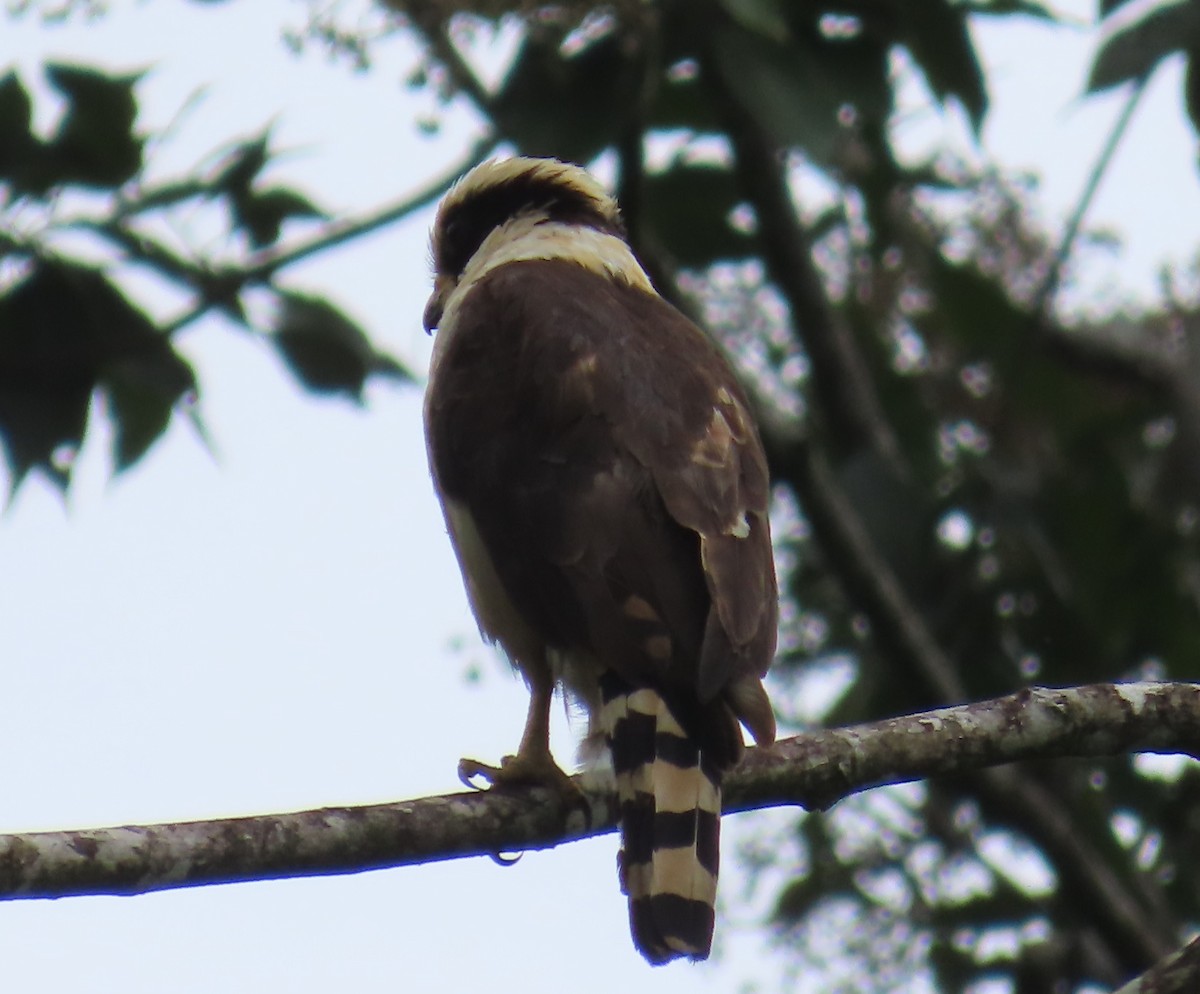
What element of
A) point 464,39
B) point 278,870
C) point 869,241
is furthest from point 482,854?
point 869,241

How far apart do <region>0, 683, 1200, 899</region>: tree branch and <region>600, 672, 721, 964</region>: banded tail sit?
16 centimetres

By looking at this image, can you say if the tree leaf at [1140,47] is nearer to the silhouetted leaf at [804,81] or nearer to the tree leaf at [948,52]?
the tree leaf at [948,52]

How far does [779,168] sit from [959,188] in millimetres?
910

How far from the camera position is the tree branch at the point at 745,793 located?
137 inches

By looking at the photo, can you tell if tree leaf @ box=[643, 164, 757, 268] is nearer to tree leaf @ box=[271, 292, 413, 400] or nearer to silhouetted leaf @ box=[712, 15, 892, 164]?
silhouetted leaf @ box=[712, 15, 892, 164]

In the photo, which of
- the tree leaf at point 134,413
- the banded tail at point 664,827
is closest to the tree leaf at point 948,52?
the tree leaf at point 134,413

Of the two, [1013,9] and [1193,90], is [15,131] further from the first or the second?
[1193,90]

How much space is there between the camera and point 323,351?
5.93 meters

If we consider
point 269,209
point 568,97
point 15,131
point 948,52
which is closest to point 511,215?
point 568,97

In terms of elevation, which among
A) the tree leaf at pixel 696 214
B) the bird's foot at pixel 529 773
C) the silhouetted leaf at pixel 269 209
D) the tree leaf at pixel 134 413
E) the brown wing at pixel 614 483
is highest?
the tree leaf at pixel 696 214

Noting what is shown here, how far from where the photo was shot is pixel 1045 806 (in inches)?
245

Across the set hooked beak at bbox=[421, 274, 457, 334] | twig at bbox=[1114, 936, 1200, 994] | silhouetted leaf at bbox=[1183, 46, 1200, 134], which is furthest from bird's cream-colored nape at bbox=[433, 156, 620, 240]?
twig at bbox=[1114, 936, 1200, 994]

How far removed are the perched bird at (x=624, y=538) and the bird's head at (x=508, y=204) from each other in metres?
0.76

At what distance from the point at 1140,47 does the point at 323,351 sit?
235 centimetres
